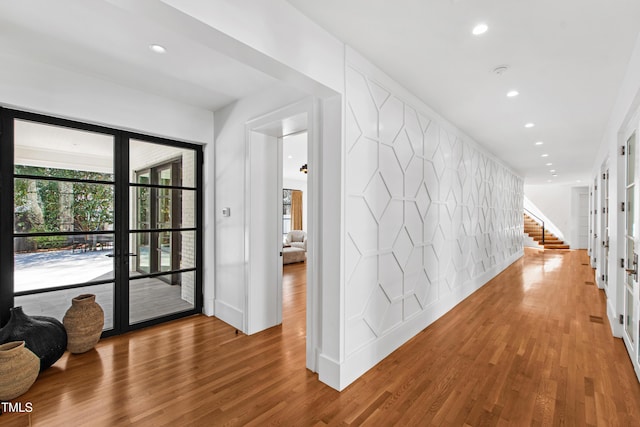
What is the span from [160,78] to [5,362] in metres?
2.54

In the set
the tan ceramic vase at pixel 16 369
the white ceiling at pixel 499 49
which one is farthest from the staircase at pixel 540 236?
the tan ceramic vase at pixel 16 369

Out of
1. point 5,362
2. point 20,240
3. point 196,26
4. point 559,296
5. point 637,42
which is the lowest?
point 559,296

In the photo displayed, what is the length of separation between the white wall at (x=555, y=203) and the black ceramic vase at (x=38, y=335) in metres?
15.1

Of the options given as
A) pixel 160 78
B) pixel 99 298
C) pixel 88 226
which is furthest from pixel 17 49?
pixel 99 298

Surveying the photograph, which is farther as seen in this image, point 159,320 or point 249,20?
point 159,320

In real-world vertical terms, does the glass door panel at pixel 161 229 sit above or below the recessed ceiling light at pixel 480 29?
below

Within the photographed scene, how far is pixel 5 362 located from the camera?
198 cm

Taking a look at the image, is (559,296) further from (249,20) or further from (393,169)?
(249,20)

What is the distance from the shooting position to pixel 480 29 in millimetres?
1952

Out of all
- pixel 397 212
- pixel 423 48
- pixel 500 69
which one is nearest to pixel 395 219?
pixel 397 212

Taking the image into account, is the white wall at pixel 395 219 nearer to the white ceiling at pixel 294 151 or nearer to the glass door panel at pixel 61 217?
the white ceiling at pixel 294 151

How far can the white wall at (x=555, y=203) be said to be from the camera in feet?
39.4

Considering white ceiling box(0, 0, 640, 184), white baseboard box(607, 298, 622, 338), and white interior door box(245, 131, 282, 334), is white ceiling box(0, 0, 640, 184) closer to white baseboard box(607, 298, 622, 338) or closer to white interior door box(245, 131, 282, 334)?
white interior door box(245, 131, 282, 334)

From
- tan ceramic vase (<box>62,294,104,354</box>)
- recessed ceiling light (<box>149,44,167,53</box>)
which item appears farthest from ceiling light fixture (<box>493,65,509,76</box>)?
tan ceramic vase (<box>62,294,104,354</box>)
